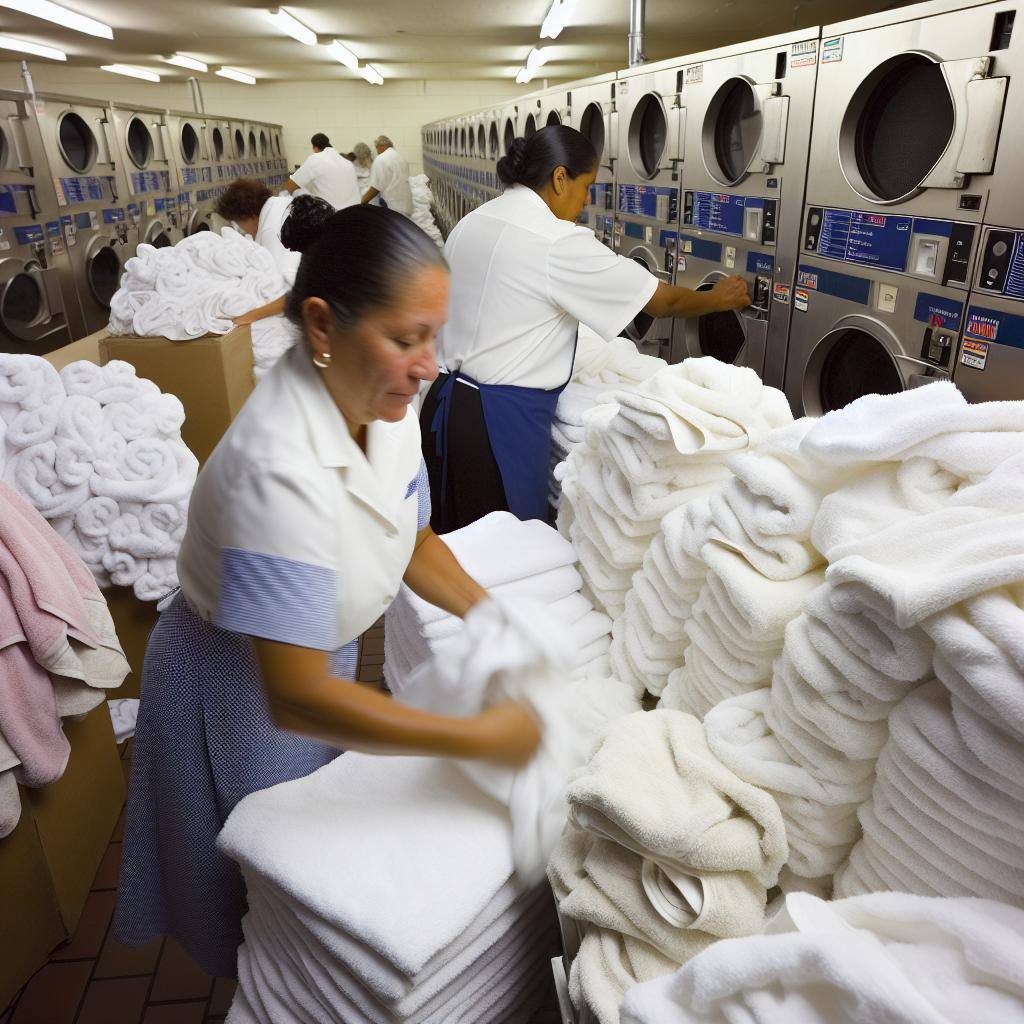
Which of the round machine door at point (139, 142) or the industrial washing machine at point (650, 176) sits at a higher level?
the round machine door at point (139, 142)

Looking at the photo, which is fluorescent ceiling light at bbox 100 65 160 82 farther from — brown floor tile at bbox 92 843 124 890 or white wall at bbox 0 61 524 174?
brown floor tile at bbox 92 843 124 890

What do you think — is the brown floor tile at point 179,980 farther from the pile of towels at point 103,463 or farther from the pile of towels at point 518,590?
the pile of towels at point 103,463

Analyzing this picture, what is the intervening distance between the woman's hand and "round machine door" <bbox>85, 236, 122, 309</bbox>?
505cm

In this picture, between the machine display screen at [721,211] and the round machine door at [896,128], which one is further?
the machine display screen at [721,211]

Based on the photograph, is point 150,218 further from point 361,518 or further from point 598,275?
point 361,518

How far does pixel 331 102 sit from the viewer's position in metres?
15.2

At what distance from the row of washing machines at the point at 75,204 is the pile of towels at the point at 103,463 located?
2528 mm

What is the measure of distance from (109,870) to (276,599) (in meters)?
1.59

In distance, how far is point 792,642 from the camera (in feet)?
3.15

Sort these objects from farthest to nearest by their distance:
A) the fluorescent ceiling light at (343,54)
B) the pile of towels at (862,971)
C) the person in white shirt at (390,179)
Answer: the fluorescent ceiling light at (343,54), the person in white shirt at (390,179), the pile of towels at (862,971)

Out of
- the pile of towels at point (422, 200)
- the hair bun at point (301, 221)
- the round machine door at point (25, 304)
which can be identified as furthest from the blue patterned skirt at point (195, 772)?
the pile of towels at point (422, 200)

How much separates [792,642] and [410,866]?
0.58 meters

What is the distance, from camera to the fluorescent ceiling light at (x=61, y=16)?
7.04 meters

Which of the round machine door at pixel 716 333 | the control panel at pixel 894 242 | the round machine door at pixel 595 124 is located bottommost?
the round machine door at pixel 716 333
